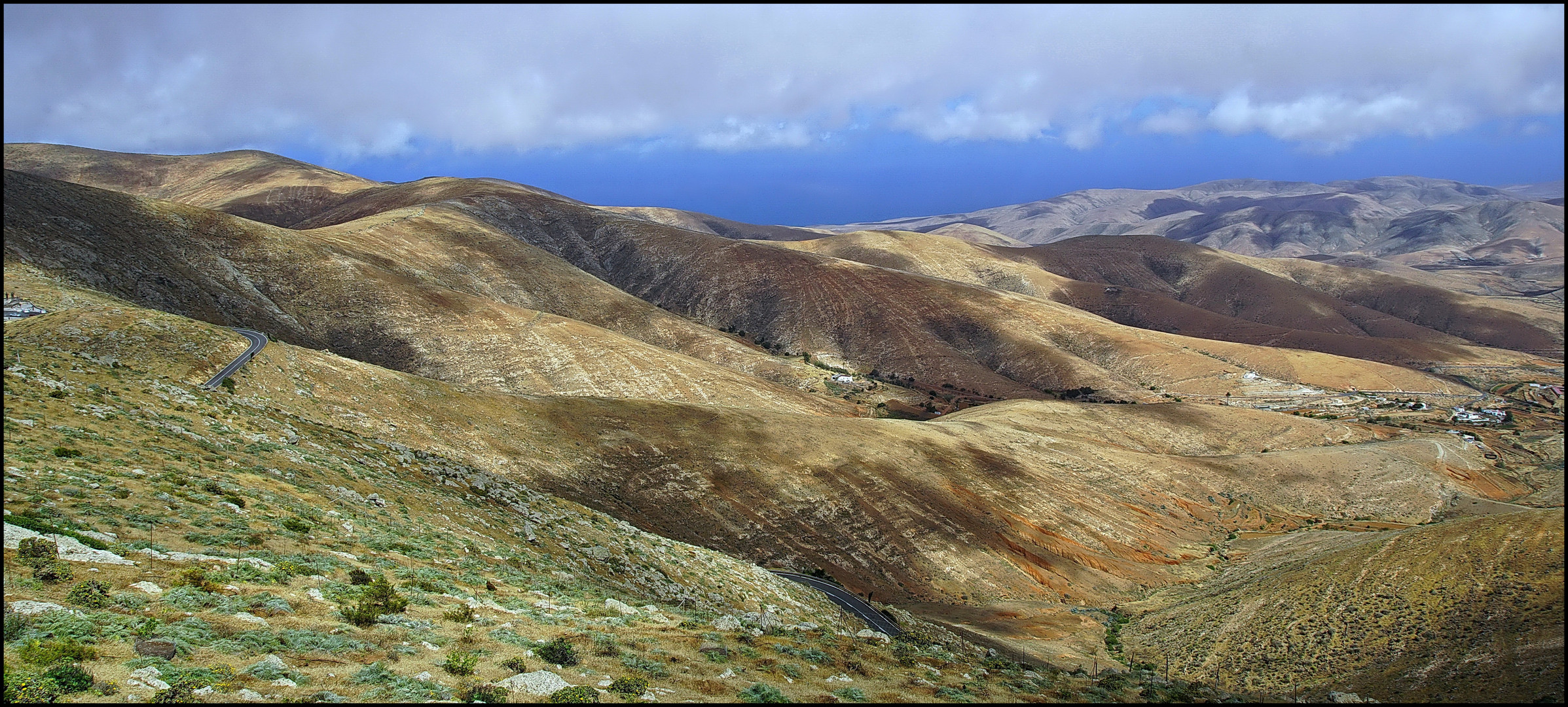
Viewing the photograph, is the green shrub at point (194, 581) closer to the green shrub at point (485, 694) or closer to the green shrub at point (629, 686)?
the green shrub at point (485, 694)

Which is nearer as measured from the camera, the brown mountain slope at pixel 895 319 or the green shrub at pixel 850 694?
the green shrub at pixel 850 694

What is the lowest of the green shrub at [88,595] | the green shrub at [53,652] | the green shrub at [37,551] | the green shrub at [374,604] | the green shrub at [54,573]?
the green shrub at [374,604]

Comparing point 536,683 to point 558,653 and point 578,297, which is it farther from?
point 578,297

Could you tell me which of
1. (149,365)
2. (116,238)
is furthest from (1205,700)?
(116,238)

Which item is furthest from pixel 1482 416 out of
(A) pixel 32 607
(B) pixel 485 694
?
(A) pixel 32 607

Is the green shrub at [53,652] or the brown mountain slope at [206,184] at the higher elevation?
the brown mountain slope at [206,184]

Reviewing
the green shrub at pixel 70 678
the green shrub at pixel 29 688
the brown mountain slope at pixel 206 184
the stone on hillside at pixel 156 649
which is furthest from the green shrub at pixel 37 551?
the brown mountain slope at pixel 206 184

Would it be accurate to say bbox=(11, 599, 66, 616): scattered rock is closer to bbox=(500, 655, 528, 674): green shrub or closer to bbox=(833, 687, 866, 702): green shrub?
bbox=(500, 655, 528, 674): green shrub
